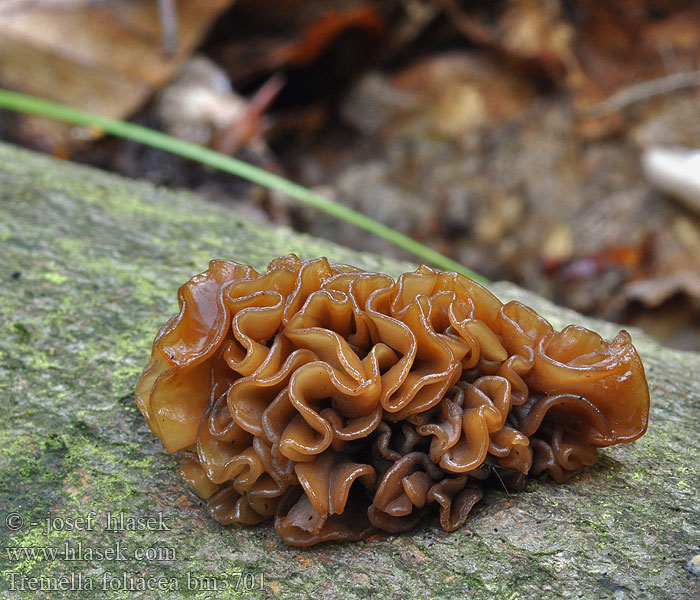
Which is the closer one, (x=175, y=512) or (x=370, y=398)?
(x=370, y=398)

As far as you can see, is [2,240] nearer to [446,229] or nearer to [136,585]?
[136,585]

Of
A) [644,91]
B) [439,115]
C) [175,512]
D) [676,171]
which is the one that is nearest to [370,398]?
[175,512]

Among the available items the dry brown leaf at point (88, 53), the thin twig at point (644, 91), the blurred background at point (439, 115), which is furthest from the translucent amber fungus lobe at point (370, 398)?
the thin twig at point (644, 91)

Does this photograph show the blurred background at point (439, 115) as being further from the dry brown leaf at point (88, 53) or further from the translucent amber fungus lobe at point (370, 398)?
the translucent amber fungus lobe at point (370, 398)

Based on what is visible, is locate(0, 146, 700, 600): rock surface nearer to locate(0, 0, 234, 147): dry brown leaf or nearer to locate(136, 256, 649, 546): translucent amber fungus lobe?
locate(136, 256, 649, 546): translucent amber fungus lobe

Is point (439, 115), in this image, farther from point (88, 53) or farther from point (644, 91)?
point (88, 53)

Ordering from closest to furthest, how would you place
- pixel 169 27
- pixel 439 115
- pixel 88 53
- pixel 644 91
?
1. pixel 88 53
2. pixel 169 27
3. pixel 644 91
4. pixel 439 115

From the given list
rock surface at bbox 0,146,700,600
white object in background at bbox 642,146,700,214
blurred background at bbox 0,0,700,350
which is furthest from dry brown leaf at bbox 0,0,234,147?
white object in background at bbox 642,146,700,214
